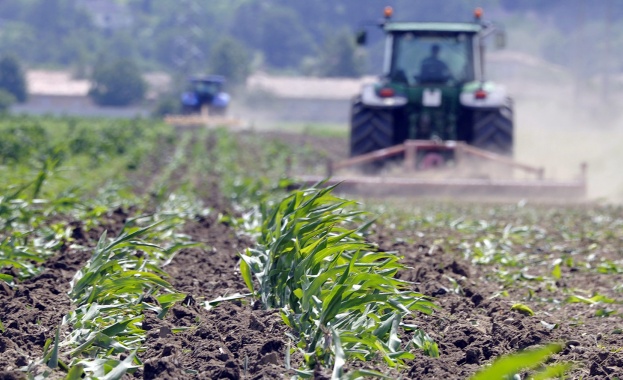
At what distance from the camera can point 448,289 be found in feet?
17.2

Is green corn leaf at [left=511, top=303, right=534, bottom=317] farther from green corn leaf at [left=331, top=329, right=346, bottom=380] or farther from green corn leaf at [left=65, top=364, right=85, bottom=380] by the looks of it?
green corn leaf at [left=65, top=364, right=85, bottom=380]

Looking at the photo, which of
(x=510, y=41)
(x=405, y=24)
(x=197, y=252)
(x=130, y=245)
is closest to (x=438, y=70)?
(x=405, y=24)

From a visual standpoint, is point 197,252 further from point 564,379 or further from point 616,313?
point 564,379

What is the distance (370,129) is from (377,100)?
48 cm

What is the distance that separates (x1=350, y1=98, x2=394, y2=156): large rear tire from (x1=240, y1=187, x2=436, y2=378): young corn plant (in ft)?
28.7

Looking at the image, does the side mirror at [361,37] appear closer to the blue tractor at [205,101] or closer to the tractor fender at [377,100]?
the tractor fender at [377,100]

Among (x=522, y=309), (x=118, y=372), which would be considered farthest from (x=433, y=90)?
(x=118, y=372)

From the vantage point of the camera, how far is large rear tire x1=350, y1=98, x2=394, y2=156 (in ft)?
45.2

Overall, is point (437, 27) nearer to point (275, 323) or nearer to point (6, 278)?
point (6, 278)

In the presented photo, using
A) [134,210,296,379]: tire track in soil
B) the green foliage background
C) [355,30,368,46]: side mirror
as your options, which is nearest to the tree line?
the green foliage background

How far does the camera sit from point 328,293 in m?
4.08

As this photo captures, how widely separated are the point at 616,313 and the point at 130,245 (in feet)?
7.67

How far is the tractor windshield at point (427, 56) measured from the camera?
1395 cm

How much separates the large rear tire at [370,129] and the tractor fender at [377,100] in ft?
0.63
